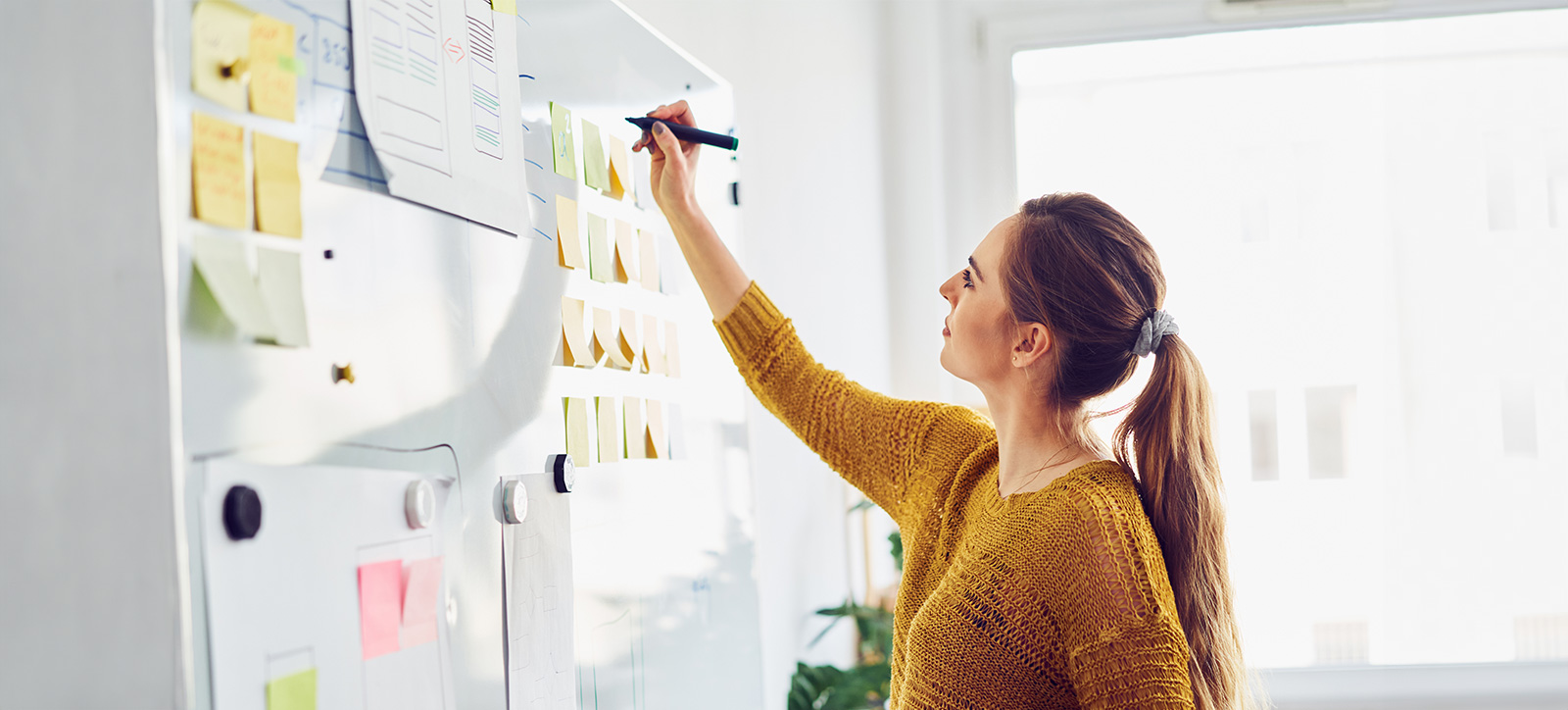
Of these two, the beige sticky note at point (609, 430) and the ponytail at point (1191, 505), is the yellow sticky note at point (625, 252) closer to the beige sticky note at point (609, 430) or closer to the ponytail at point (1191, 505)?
the beige sticky note at point (609, 430)

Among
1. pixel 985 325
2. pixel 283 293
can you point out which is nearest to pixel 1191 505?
pixel 985 325

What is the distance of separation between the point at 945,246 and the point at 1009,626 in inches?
73.4

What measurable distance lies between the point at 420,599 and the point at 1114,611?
0.59 metres

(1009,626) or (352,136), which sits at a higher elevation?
(352,136)

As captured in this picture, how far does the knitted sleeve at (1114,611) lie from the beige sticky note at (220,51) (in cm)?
77

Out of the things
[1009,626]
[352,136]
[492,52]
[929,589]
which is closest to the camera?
[352,136]

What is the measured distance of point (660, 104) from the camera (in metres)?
1.23

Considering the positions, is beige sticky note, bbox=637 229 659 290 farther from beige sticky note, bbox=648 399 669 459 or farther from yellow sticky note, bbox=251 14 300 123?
yellow sticky note, bbox=251 14 300 123

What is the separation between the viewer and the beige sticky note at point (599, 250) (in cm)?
104

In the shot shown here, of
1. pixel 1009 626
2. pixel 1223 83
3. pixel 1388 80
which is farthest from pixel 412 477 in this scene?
pixel 1388 80

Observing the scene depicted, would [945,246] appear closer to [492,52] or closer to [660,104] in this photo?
[660,104]

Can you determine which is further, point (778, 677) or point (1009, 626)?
point (778, 677)

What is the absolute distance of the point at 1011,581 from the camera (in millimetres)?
1016

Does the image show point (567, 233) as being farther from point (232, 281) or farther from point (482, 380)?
point (232, 281)
